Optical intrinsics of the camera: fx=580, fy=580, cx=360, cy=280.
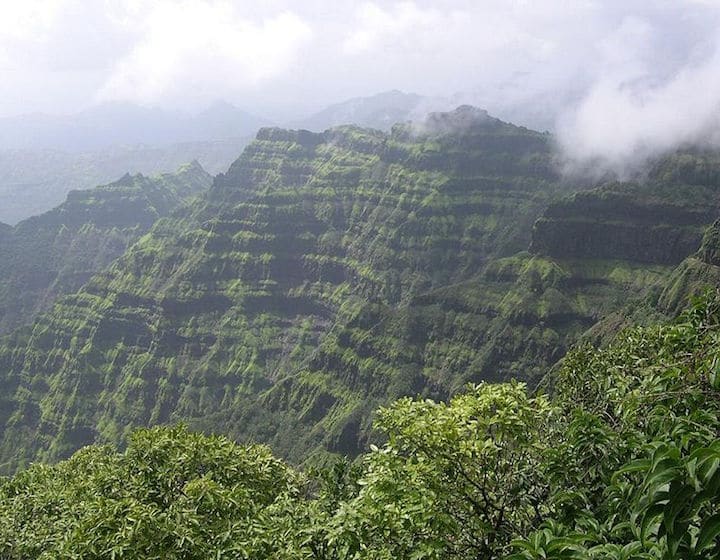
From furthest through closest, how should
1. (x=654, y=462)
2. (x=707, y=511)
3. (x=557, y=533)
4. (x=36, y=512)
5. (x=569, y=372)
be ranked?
(x=569, y=372)
(x=36, y=512)
(x=557, y=533)
(x=707, y=511)
(x=654, y=462)

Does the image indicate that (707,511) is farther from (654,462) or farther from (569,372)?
(569,372)

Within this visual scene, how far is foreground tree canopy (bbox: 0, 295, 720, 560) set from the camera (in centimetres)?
732

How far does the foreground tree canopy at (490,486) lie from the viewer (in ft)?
24.0

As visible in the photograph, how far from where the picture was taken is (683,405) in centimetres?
1254

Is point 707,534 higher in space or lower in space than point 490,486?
higher

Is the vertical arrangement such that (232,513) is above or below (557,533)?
below

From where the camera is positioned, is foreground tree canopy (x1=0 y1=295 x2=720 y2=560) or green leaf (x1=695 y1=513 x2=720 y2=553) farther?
foreground tree canopy (x1=0 y1=295 x2=720 y2=560)

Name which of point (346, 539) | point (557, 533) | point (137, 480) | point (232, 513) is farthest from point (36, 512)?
point (557, 533)

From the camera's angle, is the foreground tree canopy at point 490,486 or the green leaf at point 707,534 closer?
the green leaf at point 707,534

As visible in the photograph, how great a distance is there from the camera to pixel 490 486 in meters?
18.8

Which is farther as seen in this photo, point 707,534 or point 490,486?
point 490,486

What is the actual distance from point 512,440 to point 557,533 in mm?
9433

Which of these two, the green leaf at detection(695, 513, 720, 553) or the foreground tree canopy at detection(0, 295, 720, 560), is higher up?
the green leaf at detection(695, 513, 720, 553)

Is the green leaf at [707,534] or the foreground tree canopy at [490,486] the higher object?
the green leaf at [707,534]
